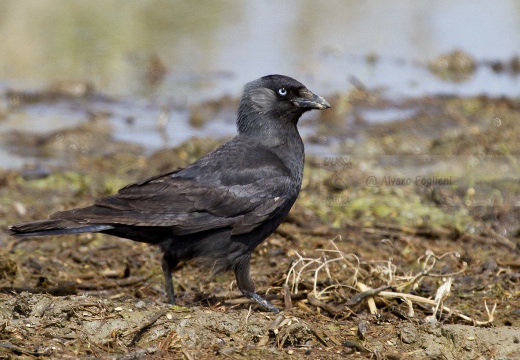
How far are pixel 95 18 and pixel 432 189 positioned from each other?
1208 cm

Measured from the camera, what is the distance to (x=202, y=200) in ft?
20.2

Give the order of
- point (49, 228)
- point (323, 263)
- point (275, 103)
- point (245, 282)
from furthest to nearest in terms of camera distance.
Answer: point (275, 103), point (245, 282), point (323, 263), point (49, 228)

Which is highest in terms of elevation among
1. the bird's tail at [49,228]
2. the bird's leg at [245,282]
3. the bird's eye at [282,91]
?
the bird's eye at [282,91]

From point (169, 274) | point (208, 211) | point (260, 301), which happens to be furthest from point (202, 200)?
point (260, 301)

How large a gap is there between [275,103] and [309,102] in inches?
10.7

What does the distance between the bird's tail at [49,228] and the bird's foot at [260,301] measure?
1.19 metres

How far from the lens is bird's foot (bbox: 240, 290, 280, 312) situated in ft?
20.1

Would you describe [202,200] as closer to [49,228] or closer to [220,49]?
[49,228]

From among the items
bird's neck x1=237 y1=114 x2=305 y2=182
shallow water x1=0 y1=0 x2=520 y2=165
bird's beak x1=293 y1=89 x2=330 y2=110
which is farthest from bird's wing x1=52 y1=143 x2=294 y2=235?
shallow water x1=0 y1=0 x2=520 y2=165

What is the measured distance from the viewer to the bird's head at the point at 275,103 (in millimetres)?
6734

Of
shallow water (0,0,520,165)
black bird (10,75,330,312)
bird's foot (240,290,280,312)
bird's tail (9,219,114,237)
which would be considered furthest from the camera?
shallow water (0,0,520,165)

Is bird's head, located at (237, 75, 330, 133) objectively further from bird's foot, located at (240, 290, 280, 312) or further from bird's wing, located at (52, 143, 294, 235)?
bird's foot, located at (240, 290, 280, 312)

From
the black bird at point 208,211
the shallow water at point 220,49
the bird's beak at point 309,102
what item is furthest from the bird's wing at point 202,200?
the shallow water at point 220,49

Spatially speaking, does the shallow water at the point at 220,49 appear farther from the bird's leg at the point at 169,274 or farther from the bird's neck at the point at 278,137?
the bird's leg at the point at 169,274
